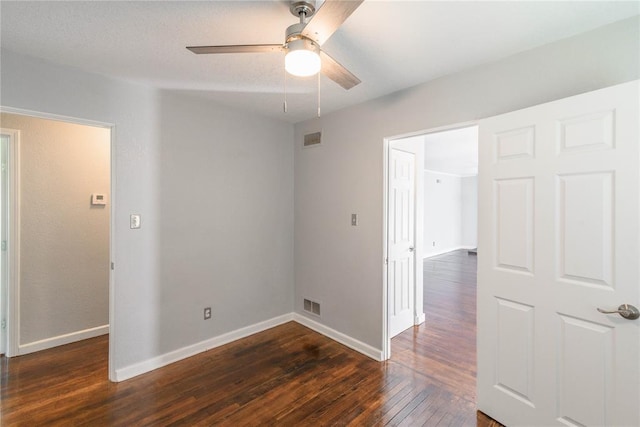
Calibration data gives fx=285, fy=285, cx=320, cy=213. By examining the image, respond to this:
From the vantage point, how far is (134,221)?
2514 millimetres

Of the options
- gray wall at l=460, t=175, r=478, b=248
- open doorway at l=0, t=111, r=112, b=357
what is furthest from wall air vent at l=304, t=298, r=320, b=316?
gray wall at l=460, t=175, r=478, b=248

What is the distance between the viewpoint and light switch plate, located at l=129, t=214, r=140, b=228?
8.20ft

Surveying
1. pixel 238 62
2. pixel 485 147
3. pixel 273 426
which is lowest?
pixel 273 426

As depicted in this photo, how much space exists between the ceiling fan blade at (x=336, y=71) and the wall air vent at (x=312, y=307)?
2.54 m

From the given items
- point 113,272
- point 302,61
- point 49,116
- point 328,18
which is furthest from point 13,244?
point 328,18

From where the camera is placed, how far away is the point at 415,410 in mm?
2090

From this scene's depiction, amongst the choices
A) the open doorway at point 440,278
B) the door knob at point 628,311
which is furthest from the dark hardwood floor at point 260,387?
the door knob at point 628,311

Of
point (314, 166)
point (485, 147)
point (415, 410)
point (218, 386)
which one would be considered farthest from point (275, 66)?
point (415, 410)

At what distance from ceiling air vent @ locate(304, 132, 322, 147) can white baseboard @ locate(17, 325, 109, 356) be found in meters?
3.20

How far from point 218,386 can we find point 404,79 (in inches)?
118

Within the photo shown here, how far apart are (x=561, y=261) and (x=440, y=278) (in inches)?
178

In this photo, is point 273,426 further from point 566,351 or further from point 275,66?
point 275,66

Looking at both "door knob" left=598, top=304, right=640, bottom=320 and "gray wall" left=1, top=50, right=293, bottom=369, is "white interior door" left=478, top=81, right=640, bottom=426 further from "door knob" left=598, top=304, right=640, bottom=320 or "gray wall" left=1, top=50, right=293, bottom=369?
"gray wall" left=1, top=50, right=293, bottom=369

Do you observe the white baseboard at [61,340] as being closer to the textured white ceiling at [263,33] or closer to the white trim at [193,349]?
the white trim at [193,349]
